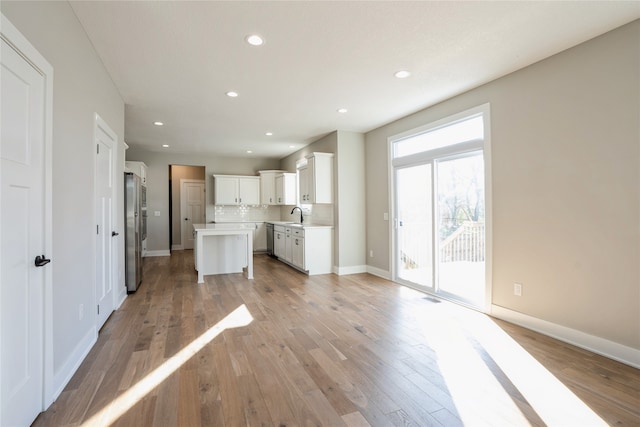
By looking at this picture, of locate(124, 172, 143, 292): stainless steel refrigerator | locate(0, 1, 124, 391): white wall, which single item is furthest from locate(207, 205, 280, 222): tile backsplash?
locate(0, 1, 124, 391): white wall

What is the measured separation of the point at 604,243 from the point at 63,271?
4.16 meters

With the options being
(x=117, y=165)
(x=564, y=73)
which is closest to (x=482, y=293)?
(x=564, y=73)

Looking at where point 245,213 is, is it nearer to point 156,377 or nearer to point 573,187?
point 156,377

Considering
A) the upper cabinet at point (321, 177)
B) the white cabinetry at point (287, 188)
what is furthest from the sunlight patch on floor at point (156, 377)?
the white cabinetry at point (287, 188)

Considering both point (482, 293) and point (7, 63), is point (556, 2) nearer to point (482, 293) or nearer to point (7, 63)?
point (482, 293)

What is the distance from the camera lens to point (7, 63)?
146 cm

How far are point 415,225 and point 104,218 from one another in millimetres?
4026

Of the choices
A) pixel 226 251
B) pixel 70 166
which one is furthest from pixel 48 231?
pixel 226 251

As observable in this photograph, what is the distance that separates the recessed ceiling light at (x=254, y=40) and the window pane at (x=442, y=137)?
2.65 meters

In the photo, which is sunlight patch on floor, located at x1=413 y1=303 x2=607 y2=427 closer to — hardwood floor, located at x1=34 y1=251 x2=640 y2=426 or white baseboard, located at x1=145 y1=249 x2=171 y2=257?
hardwood floor, located at x1=34 y1=251 x2=640 y2=426

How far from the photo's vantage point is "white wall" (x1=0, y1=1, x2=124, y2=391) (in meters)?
1.94

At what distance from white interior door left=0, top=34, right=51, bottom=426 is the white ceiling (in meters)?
1.07

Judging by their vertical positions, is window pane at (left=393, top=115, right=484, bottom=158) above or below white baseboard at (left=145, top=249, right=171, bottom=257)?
above

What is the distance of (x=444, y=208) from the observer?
4.25m
